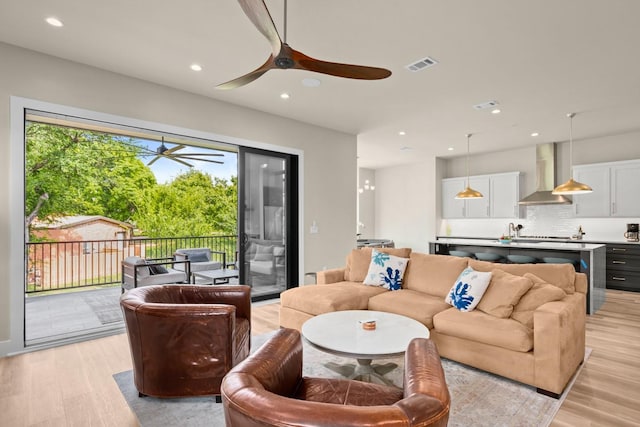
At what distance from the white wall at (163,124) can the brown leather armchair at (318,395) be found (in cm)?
310

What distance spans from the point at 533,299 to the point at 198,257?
578 centimetres

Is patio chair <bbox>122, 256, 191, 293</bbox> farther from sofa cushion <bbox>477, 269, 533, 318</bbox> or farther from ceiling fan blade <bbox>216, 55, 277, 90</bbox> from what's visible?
sofa cushion <bbox>477, 269, 533, 318</bbox>

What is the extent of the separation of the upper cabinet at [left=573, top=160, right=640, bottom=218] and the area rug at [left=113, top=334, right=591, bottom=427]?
5.01 metres

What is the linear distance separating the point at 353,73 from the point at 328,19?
68 cm

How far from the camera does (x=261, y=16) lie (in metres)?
1.86

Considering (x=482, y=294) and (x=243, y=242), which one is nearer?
(x=482, y=294)

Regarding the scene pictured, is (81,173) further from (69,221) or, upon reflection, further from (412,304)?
(412,304)

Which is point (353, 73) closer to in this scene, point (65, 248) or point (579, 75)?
point (579, 75)

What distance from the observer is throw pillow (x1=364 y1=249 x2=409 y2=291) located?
3.99m

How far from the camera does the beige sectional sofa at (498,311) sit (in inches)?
97.0

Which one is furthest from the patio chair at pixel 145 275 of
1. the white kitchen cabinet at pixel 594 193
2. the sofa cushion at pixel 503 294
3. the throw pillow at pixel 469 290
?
the white kitchen cabinet at pixel 594 193

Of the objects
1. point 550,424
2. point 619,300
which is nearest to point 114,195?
point 550,424

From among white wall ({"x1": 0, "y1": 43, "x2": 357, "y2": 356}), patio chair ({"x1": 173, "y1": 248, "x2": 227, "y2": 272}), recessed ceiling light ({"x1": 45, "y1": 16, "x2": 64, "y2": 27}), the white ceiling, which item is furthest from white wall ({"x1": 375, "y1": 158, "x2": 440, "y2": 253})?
recessed ceiling light ({"x1": 45, "y1": 16, "x2": 64, "y2": 27})

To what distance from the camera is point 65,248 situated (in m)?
6.32
